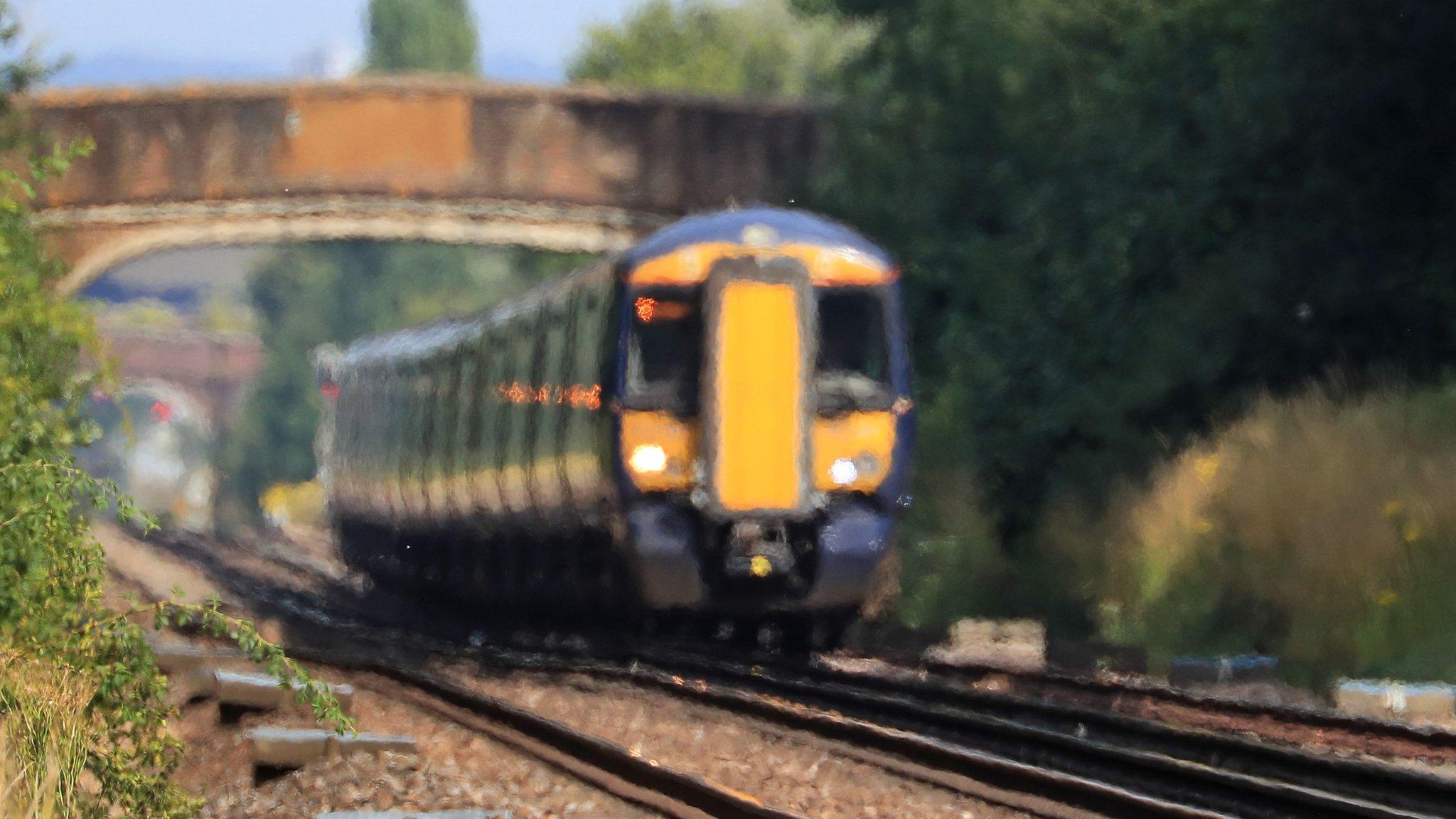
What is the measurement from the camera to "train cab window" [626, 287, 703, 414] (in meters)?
14.3

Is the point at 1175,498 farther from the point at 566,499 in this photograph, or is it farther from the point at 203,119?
the point at 203,119

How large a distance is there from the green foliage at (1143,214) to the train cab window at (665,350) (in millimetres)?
4842

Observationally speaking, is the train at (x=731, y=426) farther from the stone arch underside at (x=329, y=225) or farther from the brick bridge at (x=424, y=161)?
the stone arch underside at (x=329, y=225)

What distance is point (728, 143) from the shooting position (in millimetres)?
33250

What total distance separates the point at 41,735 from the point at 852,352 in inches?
293

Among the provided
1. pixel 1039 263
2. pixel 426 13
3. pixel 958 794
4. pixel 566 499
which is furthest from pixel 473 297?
pixel 958 794

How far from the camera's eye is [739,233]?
14.6 meters

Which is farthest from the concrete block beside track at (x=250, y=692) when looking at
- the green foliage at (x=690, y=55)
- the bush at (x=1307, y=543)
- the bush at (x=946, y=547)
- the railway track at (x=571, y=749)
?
the green foliage at (x=690, y=55)

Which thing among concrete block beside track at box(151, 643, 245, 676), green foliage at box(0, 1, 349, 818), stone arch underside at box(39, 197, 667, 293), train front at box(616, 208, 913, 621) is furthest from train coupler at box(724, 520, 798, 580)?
stone arch underside at box(39, 197, 667, 293)

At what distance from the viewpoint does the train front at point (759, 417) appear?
14.0 meters

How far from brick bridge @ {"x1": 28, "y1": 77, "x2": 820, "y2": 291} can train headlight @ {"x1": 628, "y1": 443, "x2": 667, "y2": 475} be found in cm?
1896

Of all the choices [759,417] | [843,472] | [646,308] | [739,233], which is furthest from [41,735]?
[739,233]

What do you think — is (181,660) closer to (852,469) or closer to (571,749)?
(571,749)

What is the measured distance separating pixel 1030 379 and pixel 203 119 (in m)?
16.9
